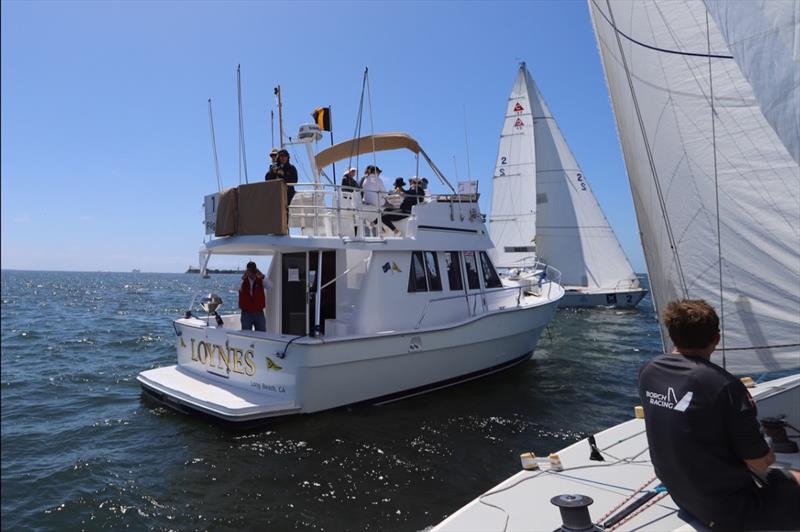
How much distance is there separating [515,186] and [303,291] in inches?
704

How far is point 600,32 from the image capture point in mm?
4449

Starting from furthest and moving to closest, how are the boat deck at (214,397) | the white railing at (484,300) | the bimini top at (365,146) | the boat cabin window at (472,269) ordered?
the boat cabin window at (472,269), the bimini top at (365,146), the white railing at (484,300), the boat deck at (214,397)

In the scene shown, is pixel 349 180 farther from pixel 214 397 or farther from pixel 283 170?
pixel 214 397

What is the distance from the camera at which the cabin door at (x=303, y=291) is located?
9.11 m

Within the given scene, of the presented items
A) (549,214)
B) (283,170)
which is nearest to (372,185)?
(283,170)

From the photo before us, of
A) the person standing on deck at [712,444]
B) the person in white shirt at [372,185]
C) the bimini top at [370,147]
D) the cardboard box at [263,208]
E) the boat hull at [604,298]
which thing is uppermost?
the bimini top at [370,147]

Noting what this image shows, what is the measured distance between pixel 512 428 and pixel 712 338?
582 centimetres

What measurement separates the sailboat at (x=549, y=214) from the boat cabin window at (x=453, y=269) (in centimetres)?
1490

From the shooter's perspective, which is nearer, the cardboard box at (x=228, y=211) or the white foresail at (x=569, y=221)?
the cardboard box at (x=228, y=211)

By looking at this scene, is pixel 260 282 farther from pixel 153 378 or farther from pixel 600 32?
pixel 600 32

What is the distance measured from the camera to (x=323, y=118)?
10.0 meters

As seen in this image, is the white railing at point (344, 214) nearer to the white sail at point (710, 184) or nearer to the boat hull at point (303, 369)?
the boat hull at point (303, 369)

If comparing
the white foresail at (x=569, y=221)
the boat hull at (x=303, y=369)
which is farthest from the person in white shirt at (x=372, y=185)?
the white foresail at (x=569, y=221)

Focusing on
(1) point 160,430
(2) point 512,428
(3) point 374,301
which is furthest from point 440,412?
(1) point 160,430
